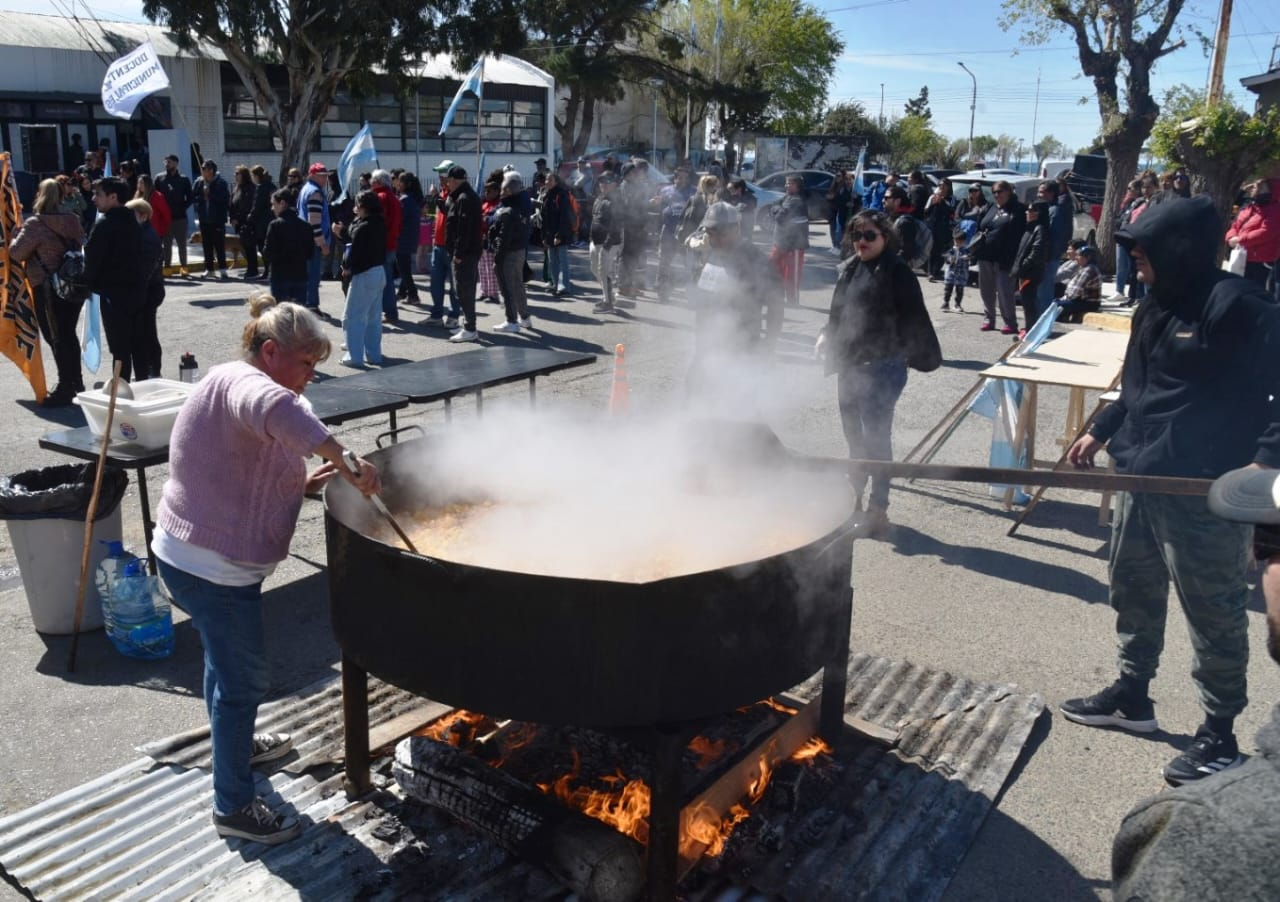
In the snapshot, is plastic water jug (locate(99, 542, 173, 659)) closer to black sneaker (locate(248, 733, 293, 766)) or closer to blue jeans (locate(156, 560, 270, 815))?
black sneaker (locate(248, 733, 293, 766))

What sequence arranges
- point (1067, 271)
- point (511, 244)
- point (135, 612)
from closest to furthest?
point (135, 612) → point (511, 244) → point (1067, 271)

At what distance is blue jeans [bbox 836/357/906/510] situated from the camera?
6.12 metres

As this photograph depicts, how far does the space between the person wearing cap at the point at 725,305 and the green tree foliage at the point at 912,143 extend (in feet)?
187

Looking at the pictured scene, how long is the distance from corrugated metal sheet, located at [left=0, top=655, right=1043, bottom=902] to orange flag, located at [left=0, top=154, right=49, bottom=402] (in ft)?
19.7

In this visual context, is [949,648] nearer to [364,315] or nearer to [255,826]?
[255,826]

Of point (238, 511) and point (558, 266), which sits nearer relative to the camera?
point (238, 511)

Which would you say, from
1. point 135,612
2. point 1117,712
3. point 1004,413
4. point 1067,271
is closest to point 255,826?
point 135,612

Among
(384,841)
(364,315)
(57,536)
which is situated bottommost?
(384,841)

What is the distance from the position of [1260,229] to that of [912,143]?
71.1 metres

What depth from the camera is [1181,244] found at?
→ 3777 mm

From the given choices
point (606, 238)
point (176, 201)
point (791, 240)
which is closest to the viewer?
point (791, 240)

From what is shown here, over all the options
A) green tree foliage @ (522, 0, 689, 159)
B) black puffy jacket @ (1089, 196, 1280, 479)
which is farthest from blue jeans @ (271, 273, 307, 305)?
green tree foliage @ (522, 0, 689, 159)

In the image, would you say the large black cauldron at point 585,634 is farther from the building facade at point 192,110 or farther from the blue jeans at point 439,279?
the building facade at point 192,110

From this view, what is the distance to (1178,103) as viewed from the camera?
736 inches
